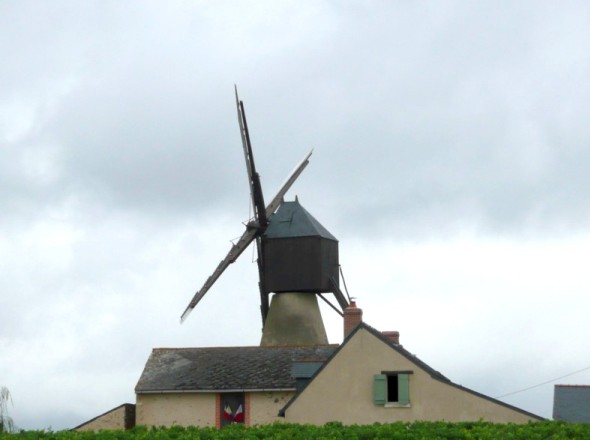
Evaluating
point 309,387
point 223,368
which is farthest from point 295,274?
point 309,387

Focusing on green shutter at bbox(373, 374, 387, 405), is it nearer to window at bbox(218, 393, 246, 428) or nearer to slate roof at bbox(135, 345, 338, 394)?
slate roof at bbox(135, 345, 338, 394)

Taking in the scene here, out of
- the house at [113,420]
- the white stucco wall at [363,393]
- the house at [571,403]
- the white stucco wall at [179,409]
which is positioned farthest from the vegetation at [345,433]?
the house at [113,420]

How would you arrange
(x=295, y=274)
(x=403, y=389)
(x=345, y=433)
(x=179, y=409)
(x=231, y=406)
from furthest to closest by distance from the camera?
(x=295, y=274) → (x=179, y=409) → (x=231, y=406) → (x=403, y=389) → (x=345, y=433)

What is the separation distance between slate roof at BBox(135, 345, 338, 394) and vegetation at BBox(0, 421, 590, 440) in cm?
1247

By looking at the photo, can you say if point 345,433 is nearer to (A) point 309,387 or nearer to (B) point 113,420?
(A) point 309,387

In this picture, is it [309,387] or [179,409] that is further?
[179,409]

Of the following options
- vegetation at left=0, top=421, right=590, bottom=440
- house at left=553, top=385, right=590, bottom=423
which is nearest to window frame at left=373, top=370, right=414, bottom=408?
house at left=553, top=385, right=590, bottom=423

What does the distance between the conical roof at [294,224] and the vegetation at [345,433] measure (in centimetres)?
2056

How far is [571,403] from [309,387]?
27.8 ft

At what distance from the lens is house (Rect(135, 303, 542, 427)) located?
36.9 m

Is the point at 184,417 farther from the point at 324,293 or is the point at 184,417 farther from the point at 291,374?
the point at 324,293

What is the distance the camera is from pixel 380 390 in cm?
3728

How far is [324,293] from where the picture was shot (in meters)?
50.4

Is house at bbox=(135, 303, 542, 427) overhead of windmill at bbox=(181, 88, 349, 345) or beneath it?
beneath
